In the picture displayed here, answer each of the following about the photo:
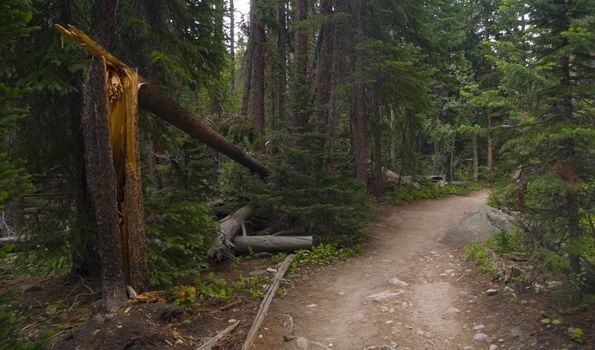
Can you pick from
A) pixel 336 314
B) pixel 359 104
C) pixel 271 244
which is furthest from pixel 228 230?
pixel 359 104

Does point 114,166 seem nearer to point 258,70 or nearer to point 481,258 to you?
point 481,258

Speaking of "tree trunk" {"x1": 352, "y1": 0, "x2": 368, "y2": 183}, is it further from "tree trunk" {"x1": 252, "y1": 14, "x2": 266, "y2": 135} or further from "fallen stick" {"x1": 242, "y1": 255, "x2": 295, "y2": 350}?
"fallen stick" {"x1": 242, "y1": 255, "x2": 295, "y2": 350}

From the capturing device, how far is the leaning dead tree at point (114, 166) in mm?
5391

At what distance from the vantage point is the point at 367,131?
16.5 m

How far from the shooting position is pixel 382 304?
713cm

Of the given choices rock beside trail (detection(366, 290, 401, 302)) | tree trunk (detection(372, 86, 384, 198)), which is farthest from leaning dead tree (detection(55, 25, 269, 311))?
tree trunk (detection(372, 86, 384, 198))

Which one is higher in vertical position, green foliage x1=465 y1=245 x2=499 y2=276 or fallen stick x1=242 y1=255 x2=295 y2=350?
green foliage x1=465 y1=245 x2=499 y2=276

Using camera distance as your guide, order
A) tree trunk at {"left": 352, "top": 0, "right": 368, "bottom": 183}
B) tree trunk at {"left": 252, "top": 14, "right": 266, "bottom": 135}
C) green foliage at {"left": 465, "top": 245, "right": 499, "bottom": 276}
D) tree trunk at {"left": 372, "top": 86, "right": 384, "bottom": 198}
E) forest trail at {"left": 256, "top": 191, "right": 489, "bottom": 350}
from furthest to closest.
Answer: tree trunk at {"left": 372, "top": 86, "right": 384, "bottom": 198}
tree trunk at {"left": 252, "top": 14, "right": 266, "bottom": 135}
tree trunk at {"left": 352, "top": 0, "right": 368, "bottom": 183}
green foliage at {"left": 465, "top": 245, "right": 499, "bottom": 276}
forest trail at {"left": 256, "top": 191, "right": 489, "bottom": 350}

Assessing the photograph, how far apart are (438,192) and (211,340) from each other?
17.5 m

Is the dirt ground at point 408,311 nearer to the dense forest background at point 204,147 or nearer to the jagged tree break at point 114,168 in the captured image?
the dense forest background at point 204,147

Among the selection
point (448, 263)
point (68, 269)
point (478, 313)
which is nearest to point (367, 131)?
point (448, 263)

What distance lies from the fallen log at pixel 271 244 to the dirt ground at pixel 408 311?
1097 millimetres

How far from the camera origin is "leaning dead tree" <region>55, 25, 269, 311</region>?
5391 millimetres

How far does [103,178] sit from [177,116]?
2.27 meters
